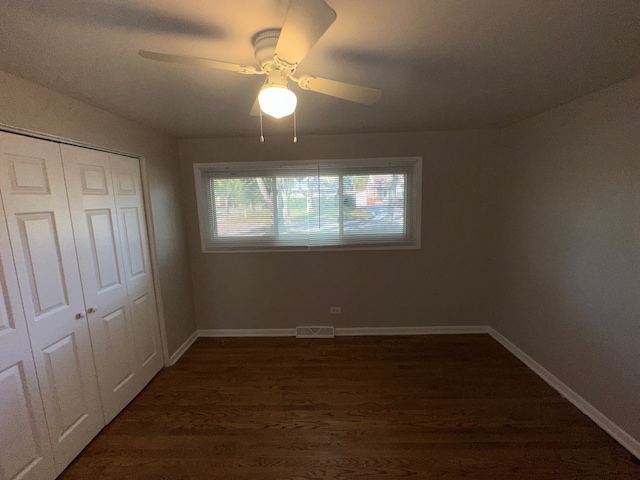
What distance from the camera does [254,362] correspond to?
281 cm

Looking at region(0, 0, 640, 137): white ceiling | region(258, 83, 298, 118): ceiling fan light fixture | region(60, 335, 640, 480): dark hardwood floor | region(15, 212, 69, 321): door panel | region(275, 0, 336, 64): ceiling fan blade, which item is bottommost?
region(60, 335, 640, 480): dark hardwood floor

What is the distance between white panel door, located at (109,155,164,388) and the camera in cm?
223

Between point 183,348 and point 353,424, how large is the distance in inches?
79.9

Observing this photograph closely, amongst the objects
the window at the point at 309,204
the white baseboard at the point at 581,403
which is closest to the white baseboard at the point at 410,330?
the white baseboard at the point at 581,403

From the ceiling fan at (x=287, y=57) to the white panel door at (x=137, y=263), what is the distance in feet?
5.13

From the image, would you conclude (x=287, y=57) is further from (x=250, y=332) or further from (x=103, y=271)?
(x=250, y=332)

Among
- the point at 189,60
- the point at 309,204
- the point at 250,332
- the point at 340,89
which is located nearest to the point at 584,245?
the point at 340,89

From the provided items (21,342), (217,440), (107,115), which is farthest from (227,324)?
(107,115)

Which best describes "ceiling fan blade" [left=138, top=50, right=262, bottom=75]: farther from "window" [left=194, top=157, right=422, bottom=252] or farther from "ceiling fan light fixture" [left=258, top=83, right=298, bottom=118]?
"window" [left=194, top=157, right=422, bottom=252]

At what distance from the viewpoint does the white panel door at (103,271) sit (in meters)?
1.84

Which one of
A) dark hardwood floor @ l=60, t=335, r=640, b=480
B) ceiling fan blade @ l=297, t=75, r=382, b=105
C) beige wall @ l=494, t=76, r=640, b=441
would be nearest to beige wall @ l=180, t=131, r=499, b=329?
beige wall @ l=494, t=76, r=640, b=441

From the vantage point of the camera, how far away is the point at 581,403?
6.82 ft

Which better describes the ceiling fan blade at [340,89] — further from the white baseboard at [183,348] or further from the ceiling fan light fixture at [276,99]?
the white baseboard at [183,348]

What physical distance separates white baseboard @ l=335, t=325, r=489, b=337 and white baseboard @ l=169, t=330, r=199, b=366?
1.69 metres
